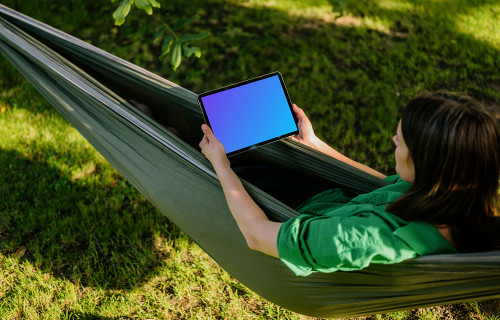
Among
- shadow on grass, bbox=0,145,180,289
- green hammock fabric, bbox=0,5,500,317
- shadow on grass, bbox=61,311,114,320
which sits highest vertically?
green hammock fabric, bbox=0,5,500,317

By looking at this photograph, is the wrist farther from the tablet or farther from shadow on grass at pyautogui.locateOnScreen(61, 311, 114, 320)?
shadow on grass at pyautogui.locateOnScreen(61, 311, 114, 320)

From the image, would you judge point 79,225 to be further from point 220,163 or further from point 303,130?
point 303,130

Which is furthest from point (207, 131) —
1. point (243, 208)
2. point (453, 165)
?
point (453, 165)

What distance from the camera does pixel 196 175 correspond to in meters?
1.36

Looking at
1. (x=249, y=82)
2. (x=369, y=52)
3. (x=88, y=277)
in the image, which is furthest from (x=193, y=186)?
(x=369, y=52)

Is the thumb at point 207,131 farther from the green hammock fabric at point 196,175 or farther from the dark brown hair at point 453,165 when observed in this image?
the dark brown hair at point 453,165

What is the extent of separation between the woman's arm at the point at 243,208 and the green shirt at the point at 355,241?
0.07 metres

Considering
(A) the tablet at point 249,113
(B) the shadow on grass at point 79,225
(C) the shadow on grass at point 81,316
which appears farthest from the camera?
(B) the shadow on grass at point 79,225

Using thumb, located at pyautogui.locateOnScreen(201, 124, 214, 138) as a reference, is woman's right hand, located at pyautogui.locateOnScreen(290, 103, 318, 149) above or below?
below

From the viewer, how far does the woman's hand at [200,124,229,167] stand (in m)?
1.27

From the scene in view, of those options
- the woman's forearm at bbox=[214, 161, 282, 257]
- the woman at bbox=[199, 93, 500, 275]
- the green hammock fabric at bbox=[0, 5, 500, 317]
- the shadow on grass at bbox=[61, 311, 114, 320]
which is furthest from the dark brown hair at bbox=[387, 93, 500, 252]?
the shadow on grass at bbox=[61, 311, 114, 320]

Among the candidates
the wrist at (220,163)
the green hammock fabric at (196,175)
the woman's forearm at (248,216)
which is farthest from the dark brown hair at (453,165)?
the wrist at (220,163)

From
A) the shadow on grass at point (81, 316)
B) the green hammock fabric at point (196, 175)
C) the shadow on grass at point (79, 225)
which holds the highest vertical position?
the green hammock fabric at point (196, 175)

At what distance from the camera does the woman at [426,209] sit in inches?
34.6
